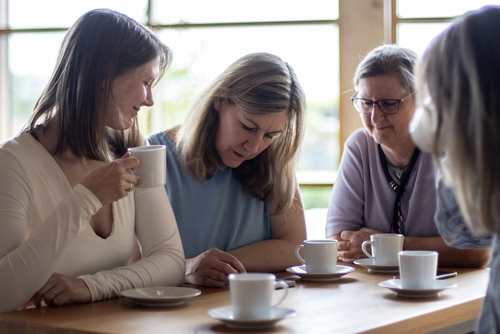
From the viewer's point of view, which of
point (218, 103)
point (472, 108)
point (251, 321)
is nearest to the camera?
point (472, 108)

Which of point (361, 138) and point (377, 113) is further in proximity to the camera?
point (361, 138)

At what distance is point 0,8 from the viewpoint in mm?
3129

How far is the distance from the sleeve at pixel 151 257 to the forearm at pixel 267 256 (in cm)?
26

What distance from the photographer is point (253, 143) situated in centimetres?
201

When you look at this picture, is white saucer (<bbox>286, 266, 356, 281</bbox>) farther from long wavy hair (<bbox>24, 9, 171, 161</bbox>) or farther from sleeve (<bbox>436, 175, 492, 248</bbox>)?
long wavy hair (<bbox>24, 9, 171, 161</bbox>)

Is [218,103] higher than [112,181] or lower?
higher

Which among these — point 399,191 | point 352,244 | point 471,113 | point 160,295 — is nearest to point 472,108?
point 471,113

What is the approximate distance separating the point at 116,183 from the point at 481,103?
33.4 inches

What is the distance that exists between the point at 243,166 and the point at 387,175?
1.59 feet

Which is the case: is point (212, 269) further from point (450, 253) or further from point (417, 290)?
point (450, 253)

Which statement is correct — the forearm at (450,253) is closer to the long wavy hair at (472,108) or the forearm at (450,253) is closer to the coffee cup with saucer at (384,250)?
the coffee cup with saucer at (384,250)

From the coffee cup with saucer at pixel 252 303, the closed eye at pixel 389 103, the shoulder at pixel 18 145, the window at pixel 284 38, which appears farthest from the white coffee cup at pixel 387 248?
the window at pixel 284 38

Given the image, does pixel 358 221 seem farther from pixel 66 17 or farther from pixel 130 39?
pixel 66 17

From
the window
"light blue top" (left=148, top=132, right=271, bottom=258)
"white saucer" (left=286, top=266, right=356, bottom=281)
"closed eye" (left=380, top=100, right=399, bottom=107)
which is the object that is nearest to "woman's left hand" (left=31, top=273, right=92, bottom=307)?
"white saucer" (left=286, top=266, right=356, bottom=281)
